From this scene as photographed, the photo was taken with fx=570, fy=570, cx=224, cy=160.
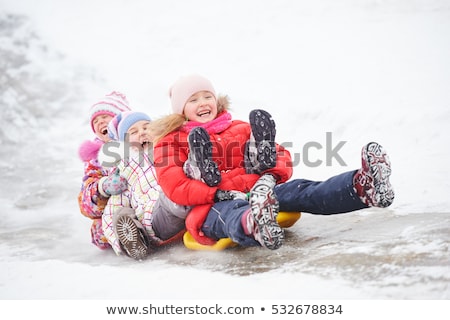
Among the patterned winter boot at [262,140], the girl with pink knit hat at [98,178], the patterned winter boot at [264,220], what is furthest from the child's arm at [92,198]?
the patterned winter boot at [264,220]

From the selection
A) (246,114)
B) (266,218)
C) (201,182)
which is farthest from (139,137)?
(246,114)

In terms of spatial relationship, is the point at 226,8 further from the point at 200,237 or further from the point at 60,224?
the point at 200,237

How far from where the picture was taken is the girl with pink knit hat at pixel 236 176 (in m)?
1.39

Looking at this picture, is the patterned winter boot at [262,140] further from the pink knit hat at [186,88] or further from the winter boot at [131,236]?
the winter boot at [131,236]

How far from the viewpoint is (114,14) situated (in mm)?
3818

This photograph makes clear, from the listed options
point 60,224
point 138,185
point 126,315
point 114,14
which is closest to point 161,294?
point 126,315

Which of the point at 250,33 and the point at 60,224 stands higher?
the point at 250,33

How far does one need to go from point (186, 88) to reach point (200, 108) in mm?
75

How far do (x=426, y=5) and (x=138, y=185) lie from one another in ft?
7.20

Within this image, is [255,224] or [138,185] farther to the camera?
[138,185]

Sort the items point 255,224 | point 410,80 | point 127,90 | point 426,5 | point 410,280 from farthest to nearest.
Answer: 1. point 127,90
2. point 426,5
3. point 410,80
4. point 255,224
5. point 410,280

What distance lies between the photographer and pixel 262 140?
1546mm

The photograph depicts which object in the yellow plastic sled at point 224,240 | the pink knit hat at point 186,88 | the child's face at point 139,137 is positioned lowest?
the yellow plastic sled at point 224,240

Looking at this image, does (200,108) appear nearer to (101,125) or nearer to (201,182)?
(201,182)
